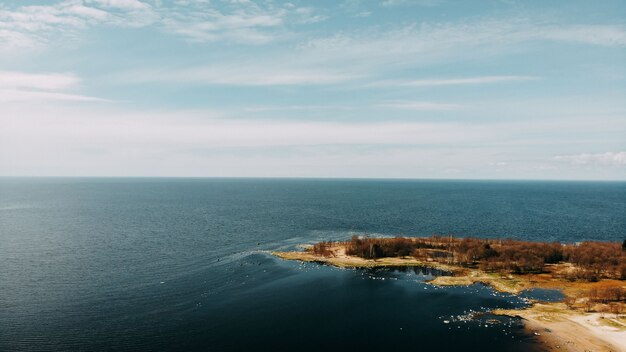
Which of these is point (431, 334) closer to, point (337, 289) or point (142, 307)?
point (337, 289)

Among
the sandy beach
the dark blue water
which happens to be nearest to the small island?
the sandy beach

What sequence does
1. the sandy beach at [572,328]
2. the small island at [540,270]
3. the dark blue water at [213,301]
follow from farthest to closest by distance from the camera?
the small island at [540,270], the dark blue water at [213,301], the sandy beach at [572,328]

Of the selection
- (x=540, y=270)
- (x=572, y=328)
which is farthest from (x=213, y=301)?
(x=540, y=270)

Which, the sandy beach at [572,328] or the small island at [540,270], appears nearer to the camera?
the sandy beach at [572,328]

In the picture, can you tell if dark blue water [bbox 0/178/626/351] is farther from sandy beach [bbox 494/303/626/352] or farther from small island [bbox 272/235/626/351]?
small island [bbox 272/235/626/351]

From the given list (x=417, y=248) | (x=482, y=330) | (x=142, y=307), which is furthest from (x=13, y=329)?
(x=417, y=248)

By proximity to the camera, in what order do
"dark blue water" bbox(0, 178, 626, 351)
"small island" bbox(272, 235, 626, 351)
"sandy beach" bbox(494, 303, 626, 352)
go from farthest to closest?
1. "small island" bbox(272, 235, 626, 351)
2. "dark blue water" bbox(0, 178, 626, 351)
3. "sandy beach" bbox(494, 303, 626, 352)

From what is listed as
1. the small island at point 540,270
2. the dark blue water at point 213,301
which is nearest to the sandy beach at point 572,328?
the small island at point 540,270

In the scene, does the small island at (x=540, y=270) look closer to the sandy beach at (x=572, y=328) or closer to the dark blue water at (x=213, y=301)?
the sandy beach at (x=572, y=328)

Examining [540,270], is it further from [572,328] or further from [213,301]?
[213,301]
